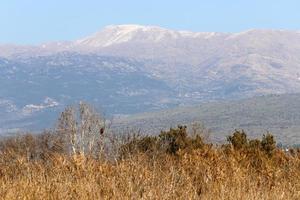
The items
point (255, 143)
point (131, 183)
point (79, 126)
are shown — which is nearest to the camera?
point (131, 183)

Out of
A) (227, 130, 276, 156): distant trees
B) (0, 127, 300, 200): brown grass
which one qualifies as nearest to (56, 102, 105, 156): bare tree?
(227, 130, 276, 156): distant trees

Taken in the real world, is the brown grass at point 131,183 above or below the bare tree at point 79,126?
above

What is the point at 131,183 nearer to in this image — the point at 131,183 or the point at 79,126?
the point at 131,183

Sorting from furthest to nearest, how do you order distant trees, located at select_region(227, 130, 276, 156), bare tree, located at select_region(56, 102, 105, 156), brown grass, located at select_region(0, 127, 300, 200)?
1. bare tree, located at select_region(56, 102, 105, 156)
2. distant trees, located at select_region(227, 130, 276, 156)
3. brown grass, located at select_region(0, 127, 300, 200)

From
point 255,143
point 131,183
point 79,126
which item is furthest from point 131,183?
point 79,126

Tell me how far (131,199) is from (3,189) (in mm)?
1903

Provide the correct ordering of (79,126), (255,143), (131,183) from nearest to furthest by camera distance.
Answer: (131,183) → (255,143) → (79,126)

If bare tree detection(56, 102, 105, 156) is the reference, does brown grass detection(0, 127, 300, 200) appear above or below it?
above

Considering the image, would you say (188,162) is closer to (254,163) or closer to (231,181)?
(231,181)

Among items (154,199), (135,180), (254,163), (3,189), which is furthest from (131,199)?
(254,163)

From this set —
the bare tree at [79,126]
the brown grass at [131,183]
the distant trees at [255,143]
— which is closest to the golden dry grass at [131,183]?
the brown grass at [131,183]

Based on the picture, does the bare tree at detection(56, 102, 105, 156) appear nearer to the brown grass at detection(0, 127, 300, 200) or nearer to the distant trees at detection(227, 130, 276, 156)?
the distant trees at detection(227, 130, 276, 156)

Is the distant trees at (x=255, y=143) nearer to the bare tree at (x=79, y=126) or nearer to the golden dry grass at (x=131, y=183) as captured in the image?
the bare tree at (x=79, y=126)

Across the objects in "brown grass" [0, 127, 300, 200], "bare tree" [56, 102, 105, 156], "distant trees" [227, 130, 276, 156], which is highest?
"brown grass" [0, 127, 300, 200]
